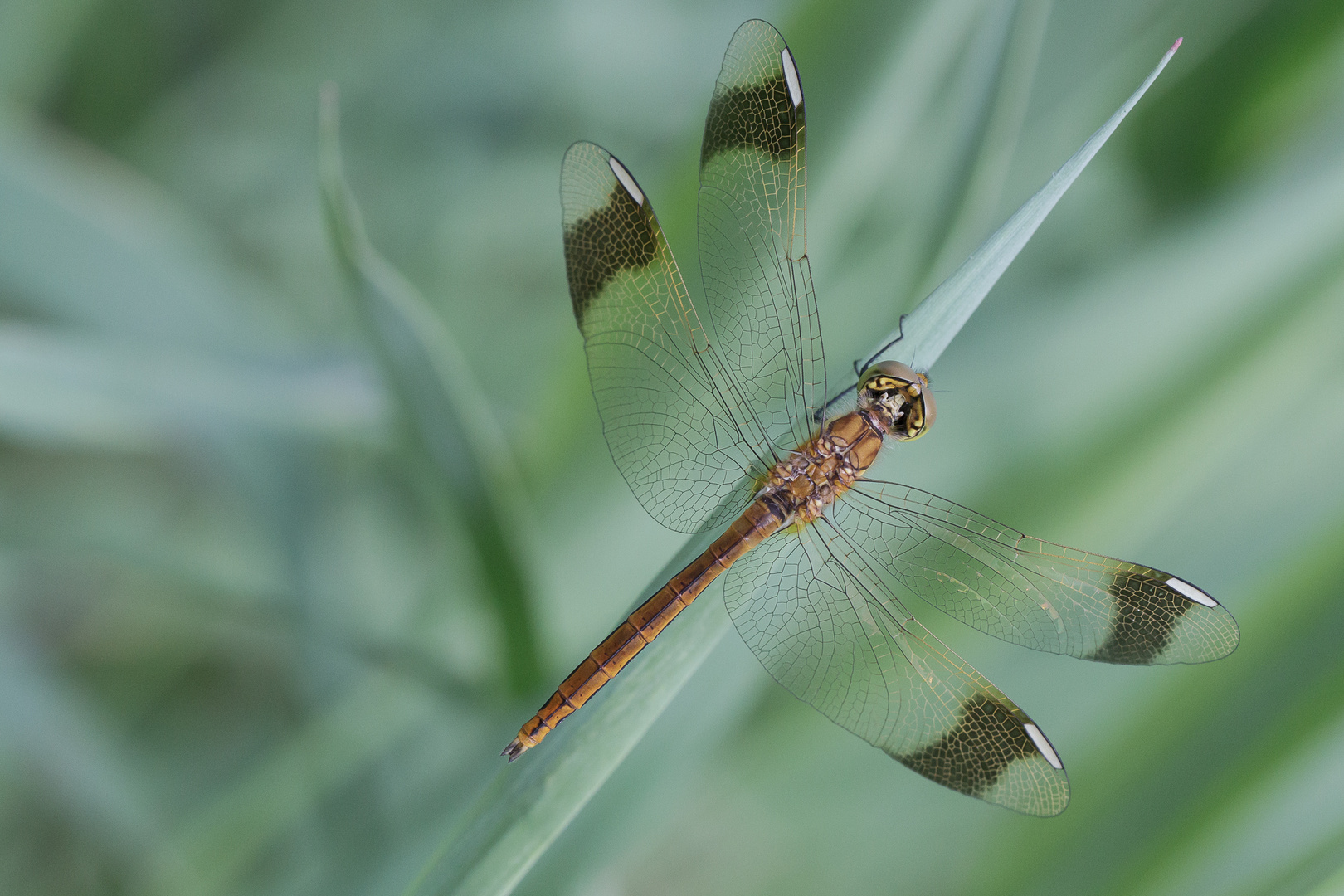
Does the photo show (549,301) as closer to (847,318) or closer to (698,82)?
(698,82)

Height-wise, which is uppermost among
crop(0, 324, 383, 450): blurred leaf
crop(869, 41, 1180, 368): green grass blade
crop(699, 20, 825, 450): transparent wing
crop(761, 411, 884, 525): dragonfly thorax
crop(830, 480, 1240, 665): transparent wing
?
crop(0, 324, 383, 450): blurred leaf

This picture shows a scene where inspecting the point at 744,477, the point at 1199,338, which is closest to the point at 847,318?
the point at 744,477

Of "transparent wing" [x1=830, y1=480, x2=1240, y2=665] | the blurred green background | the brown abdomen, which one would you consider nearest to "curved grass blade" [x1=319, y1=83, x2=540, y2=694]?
the blurred green background

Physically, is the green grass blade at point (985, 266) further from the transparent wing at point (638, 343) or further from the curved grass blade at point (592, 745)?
the transparent wing at point (638, 343)

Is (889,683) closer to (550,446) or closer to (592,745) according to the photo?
(592,745)

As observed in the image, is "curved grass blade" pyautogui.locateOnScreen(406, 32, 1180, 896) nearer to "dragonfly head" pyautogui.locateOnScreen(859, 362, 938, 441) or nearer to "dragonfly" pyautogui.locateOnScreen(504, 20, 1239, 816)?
"dragonfly" pyautogui.locateOnScreen(504, 20, 1239, 816)

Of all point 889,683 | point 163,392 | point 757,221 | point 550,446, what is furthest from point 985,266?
point 163,392

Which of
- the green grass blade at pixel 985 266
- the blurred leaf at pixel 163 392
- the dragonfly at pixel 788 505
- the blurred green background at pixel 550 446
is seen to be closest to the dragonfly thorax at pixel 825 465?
the dragonfly at pixel 788 505
